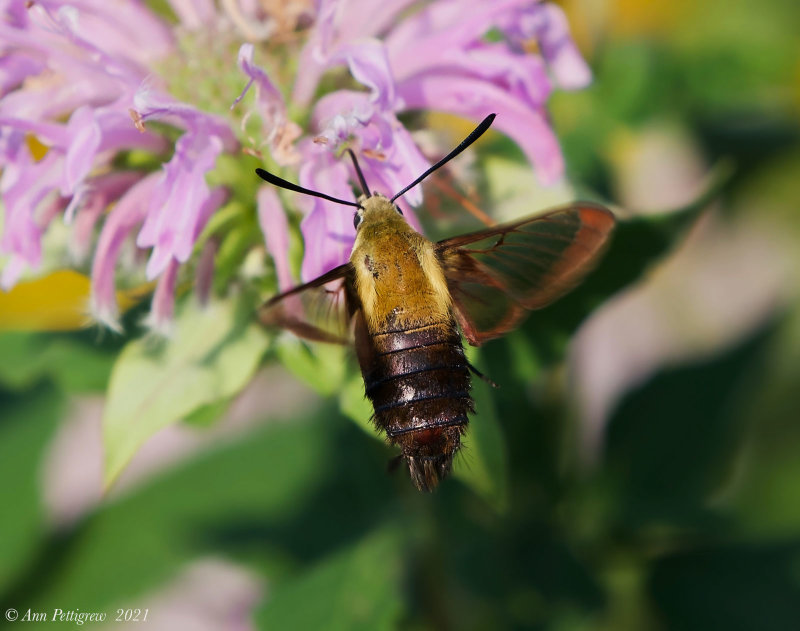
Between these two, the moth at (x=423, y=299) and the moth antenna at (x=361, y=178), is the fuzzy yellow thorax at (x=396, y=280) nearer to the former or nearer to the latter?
the moth at (x=423, y=299)

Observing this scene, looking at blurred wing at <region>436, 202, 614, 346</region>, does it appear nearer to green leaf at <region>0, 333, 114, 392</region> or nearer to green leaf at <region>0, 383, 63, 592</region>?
green leaf at <region>0, 333, 114, 392</region>

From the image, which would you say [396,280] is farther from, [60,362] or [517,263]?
[60,362]

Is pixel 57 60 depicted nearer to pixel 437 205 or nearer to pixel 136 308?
pixel 136 308

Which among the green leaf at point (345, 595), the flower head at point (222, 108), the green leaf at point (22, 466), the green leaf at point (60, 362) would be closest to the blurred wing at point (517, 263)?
the flower head at point (222, 108)

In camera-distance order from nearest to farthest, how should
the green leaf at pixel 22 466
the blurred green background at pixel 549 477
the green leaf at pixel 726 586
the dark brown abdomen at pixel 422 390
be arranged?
the dark brown abdomen at pixel 422 390
the blurred green background at pixel 549 477
the green leaf at pixel 726 586
the green leaf at pixel 22 466

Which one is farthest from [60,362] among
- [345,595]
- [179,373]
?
[345,595]

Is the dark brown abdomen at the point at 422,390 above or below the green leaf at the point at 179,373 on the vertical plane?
below

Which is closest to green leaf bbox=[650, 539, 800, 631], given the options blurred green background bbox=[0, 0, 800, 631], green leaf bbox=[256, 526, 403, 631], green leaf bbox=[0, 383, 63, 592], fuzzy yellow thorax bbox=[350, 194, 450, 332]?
blurred green background bbox=[0, 0, 800, 631]
